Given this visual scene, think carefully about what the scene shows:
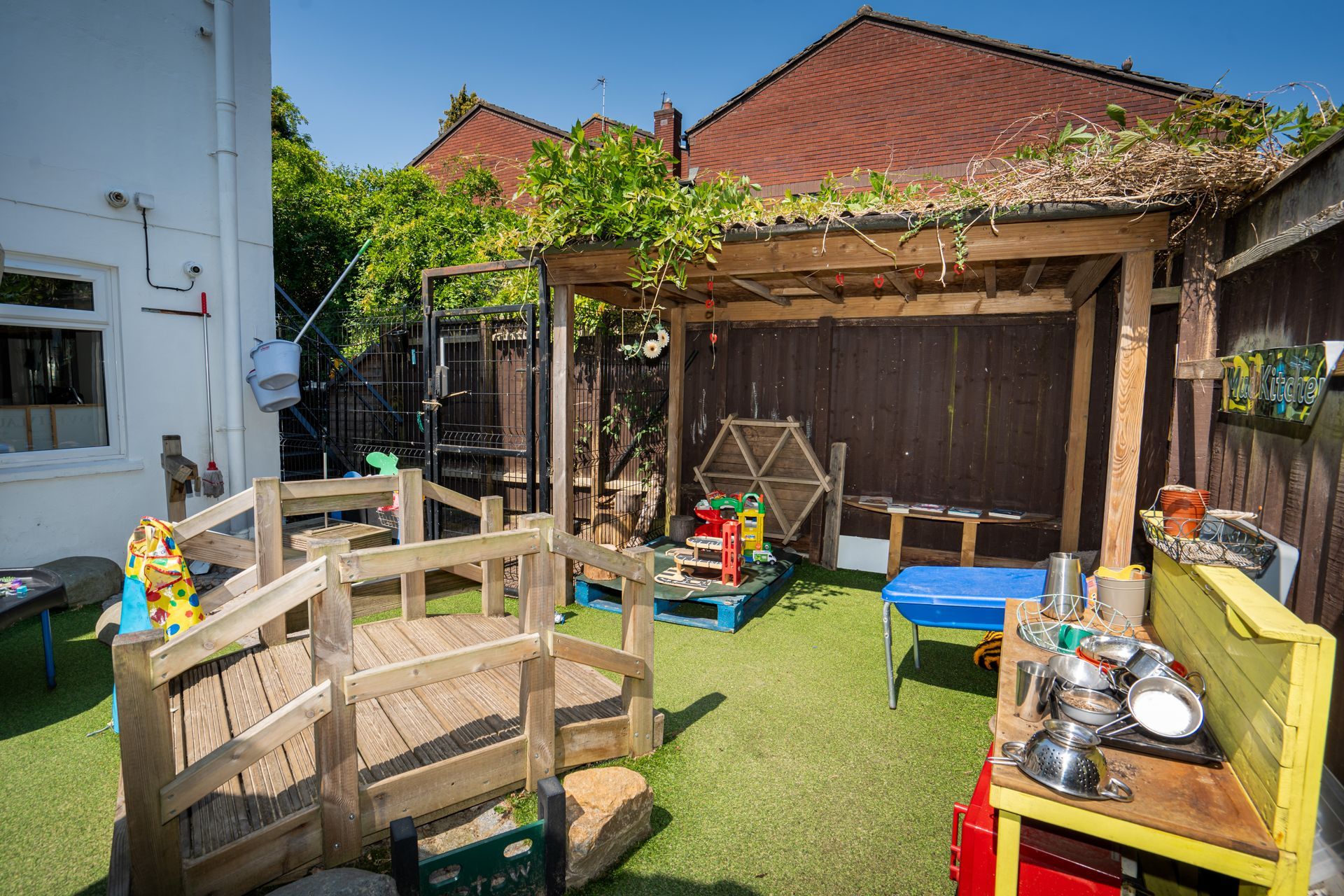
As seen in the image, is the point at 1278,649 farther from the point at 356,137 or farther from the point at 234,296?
the point at 356,137

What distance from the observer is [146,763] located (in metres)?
A: 2.18

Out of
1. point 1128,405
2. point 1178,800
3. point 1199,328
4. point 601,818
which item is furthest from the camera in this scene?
point 1128,405

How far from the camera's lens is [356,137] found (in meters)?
13.0

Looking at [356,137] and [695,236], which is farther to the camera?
[356,137]

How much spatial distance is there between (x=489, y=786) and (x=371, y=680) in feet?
2.72

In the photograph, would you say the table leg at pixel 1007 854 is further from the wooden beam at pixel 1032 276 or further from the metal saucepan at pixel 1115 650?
the wooden beam at pixel 1032 276

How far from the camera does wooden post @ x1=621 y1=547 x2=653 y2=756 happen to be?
3.55 metres

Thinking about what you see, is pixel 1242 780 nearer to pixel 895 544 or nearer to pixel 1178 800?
pixel 1178 800

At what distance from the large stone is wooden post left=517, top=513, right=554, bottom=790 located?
0.23m

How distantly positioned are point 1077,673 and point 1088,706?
262mm

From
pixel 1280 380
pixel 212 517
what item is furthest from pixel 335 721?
pixel 1280 380

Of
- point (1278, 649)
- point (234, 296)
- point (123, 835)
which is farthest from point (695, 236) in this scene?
point (234, 296)

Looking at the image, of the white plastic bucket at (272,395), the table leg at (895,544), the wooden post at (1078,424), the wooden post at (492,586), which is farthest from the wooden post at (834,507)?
the white plastic bucket at (272,395)

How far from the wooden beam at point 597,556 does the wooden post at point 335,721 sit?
0.95 metres
